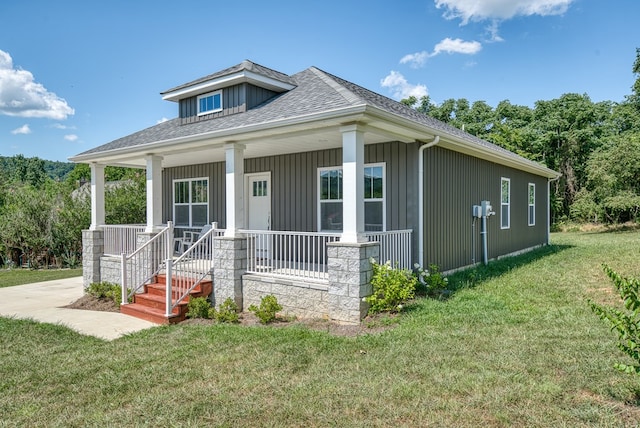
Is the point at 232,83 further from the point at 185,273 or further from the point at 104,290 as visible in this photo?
the point at 104,290

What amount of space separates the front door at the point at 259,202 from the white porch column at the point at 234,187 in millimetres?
2674

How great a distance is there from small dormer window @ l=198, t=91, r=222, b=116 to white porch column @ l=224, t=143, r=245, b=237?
2388mm

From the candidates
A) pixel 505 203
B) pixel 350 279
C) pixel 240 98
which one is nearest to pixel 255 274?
pixel 350 279

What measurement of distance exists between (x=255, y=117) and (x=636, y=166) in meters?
21.7

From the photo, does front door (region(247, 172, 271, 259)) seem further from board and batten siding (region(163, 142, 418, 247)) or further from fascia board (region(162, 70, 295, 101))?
fascia board (region(162, 70, 295, 101))

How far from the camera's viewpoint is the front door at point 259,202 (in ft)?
32.3

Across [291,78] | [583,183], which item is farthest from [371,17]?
[583,183]

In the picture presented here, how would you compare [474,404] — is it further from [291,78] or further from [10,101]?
[10,101]

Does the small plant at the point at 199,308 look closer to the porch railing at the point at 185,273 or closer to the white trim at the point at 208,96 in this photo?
the porch railing at the point at 185,273

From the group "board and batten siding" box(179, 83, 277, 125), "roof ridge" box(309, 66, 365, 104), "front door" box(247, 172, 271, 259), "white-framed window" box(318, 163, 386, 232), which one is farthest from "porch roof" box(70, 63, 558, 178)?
"front door" box(247, 172, 271, 259)

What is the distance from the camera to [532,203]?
Answer: 14.1m

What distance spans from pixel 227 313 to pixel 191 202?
576 cm

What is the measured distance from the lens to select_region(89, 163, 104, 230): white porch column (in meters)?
9.63

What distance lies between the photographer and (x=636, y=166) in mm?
20750
